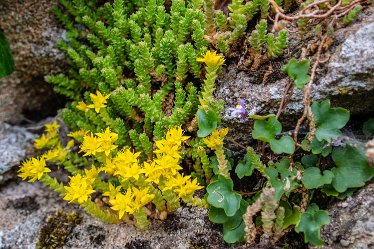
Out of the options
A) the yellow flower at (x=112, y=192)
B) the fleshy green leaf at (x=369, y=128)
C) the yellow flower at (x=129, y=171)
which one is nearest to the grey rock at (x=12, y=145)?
the yellow flower at (x=112, y=192)

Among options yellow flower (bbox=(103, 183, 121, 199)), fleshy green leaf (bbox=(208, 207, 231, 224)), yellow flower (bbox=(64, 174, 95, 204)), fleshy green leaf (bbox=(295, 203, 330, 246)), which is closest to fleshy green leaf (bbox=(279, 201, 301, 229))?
fleshy green leaf (bbox=(295, 203, 330, 246))

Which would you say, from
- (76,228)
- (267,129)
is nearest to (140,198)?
(76,228)

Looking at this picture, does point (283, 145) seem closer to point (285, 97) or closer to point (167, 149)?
point (285, 97)

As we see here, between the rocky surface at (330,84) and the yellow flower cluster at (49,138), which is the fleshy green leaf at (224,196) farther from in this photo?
the yellow flower cluster at (49,138)

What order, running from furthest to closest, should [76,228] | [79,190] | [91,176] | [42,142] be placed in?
1. [42,142]
2. [76,228]
3. [91,176]
4. [79,190]

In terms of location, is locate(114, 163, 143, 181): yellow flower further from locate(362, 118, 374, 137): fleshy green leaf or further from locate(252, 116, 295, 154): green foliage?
locate(362, 118, 374, 137): fleshy green leaf
